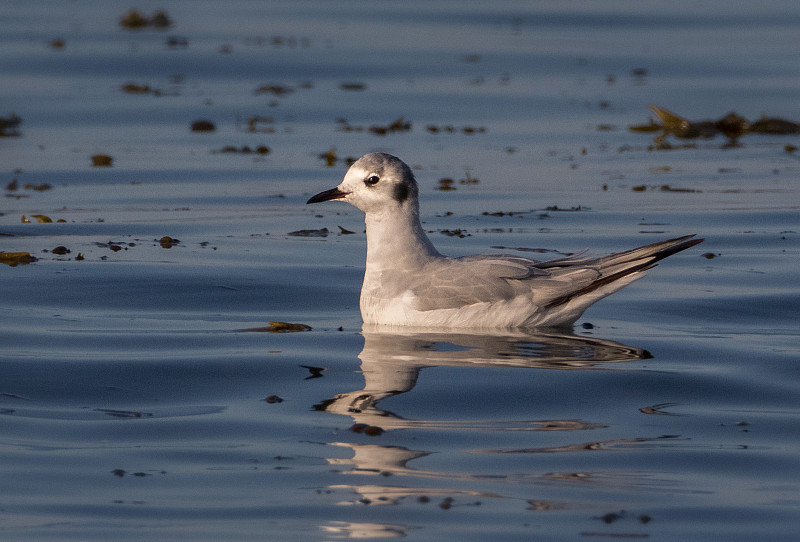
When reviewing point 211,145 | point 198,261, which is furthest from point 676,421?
point 211,145

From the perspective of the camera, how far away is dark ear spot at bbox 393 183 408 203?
9.41m

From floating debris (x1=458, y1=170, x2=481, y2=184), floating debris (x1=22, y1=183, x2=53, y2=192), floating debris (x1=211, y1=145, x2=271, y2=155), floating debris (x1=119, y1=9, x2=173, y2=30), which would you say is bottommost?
floating debris (x1=22, y1=183, x2=53, y2=192)

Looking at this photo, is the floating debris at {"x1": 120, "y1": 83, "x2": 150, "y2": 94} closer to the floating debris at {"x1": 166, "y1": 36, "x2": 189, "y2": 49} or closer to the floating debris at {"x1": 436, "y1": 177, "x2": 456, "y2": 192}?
the floating debris at {"x1": 166, "y1": 36, "x2": 189, "y2": 49}

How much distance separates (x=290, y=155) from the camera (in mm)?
18078

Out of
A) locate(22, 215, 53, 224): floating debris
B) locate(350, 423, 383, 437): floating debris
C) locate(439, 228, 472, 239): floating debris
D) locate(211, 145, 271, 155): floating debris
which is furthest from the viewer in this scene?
locate(211, 145, 271, 155): floating debris

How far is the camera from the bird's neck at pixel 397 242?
9344 millimetres

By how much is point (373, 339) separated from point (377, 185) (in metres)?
1.34

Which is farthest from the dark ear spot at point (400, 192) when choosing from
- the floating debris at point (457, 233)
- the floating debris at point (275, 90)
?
the floating debris at point (275, 90)

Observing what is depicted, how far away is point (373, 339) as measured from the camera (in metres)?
8.75

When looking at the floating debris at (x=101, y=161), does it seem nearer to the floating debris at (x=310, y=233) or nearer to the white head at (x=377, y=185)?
the floating debris at (x=310, y=233)

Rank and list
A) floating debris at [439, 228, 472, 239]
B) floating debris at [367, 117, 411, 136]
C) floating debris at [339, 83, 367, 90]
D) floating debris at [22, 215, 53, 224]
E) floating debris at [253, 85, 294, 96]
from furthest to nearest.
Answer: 1. floating debris at [339, 83, 367, 90]
2. floating debris at [253, 85, 294, 96]
3. floating debris at [367, 117, 411, 136]
4. floating debris at [22, 215, 53, 224]
5. floating debris at [439, 228, 472, 239]

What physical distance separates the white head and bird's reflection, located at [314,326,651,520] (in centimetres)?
107

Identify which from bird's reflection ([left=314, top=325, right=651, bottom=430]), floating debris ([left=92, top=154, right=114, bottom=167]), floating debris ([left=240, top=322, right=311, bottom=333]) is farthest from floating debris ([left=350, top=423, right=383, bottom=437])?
floating debris ([left=92, top=154, right=114, bottom=167])

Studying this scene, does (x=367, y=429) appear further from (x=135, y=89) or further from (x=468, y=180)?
(x=135, y=89)
